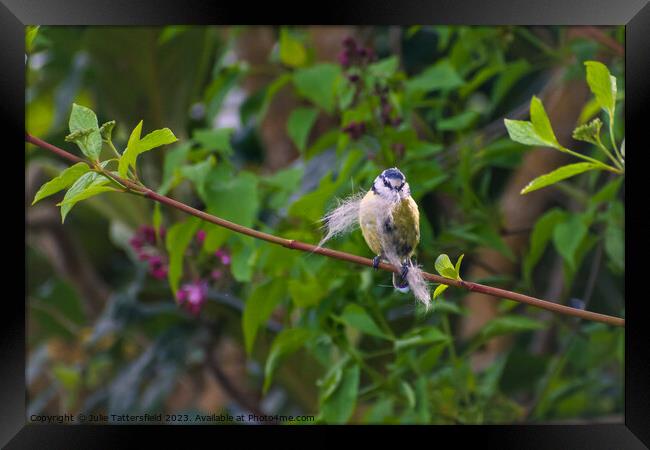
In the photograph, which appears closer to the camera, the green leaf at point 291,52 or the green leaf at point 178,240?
the green leaf at point 178,240

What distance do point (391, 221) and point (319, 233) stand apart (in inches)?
12.8

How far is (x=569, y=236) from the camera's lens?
1102mm

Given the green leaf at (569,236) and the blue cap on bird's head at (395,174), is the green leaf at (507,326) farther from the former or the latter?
the blue cap on bird's head at (395,174)

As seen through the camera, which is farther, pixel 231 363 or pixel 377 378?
pixel 231 363

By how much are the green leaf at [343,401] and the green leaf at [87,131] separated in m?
0.47

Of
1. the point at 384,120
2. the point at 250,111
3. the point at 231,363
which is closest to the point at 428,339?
the point at 384,120

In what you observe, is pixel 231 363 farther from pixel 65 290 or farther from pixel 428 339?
pixel 428 339

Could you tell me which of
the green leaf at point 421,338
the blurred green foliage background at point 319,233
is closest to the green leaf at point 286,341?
the blurred green foliage background at point 319,233

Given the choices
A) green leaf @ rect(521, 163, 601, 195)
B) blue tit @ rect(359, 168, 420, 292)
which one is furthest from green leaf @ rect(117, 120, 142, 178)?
green leaf @ rect(521, 163, 601, 195)

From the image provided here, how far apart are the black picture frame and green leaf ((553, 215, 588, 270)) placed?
25 cm

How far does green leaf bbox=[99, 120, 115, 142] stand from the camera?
661mm

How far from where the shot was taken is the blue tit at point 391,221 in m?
0.73

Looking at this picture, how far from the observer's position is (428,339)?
1007mm

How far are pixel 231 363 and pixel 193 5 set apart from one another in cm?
126
